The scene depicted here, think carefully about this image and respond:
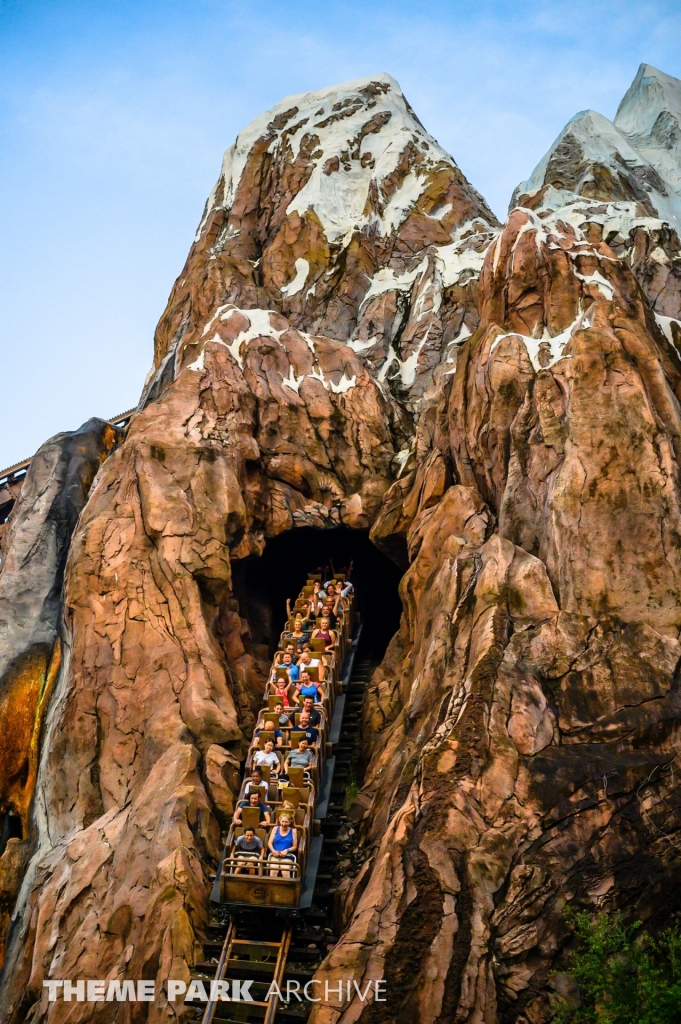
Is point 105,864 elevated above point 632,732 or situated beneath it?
situated beneath

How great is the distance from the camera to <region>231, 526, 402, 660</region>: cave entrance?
27.0 m

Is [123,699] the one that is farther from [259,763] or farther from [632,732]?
[632,732]

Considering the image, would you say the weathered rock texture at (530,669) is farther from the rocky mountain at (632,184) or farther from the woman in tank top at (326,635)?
the rocky mountain at (632,184)

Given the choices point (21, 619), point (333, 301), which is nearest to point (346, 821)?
point (21, 619)

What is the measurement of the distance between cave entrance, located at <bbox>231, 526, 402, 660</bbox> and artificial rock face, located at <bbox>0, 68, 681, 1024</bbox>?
169cm

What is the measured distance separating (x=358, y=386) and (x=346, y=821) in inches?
545

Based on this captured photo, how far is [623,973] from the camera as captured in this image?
41.1 feet

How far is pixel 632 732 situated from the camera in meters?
15.4

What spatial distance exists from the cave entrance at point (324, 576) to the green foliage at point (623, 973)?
44.7 ft

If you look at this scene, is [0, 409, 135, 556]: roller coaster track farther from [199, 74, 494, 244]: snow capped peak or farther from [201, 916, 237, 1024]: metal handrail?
[201, 916, 237, 1024]: metal handrail

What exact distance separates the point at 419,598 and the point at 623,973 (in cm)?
945

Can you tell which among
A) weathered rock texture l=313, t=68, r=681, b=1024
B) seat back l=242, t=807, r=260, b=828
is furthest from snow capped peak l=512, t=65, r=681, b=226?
seat back l=242, t=807, r=260, b=828

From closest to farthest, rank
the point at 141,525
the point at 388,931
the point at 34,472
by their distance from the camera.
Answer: the point at 388,931, the point at 141,525, the point at 34,472

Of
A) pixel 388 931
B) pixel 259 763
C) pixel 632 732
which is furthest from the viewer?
pixel 259 763
